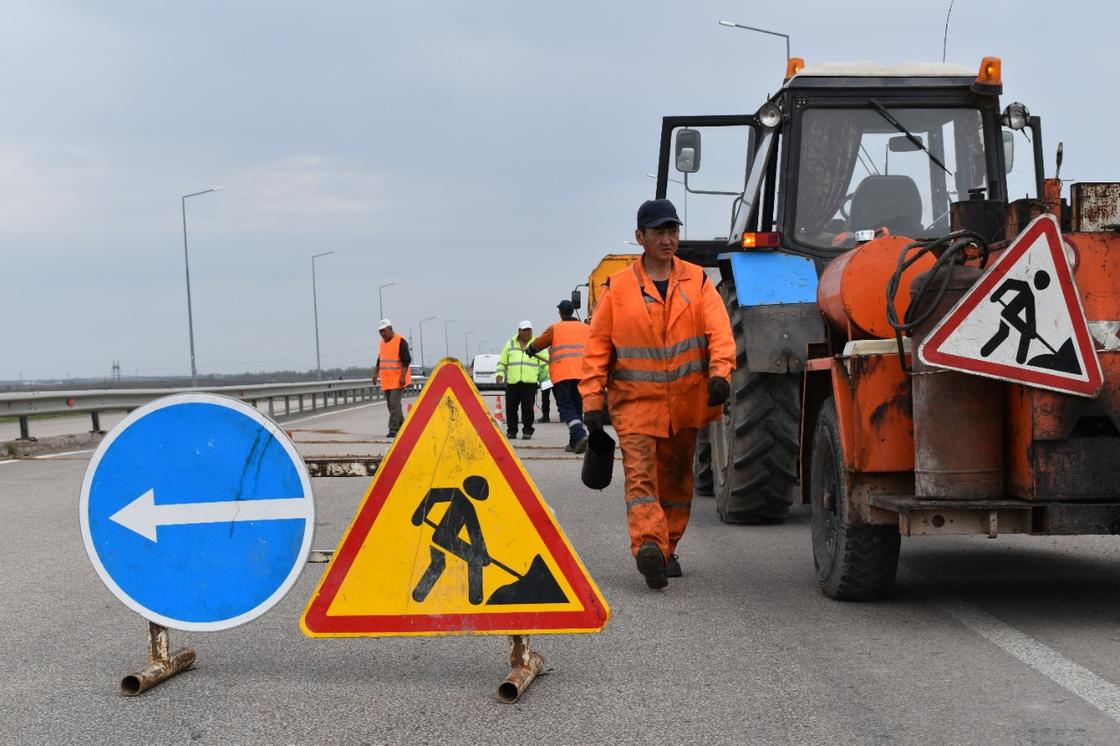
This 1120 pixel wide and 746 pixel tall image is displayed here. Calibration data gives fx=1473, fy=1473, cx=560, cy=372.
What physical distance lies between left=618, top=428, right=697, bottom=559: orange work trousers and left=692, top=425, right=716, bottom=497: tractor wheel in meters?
3.54

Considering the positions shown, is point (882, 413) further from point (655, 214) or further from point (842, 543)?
point (655, 214)

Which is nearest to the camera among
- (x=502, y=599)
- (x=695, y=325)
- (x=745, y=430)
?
(x=502, y=599)

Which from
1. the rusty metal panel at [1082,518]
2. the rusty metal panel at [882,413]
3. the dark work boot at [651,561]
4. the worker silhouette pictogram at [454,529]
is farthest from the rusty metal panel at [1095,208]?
the worker silhouette pictogram at [454,529]

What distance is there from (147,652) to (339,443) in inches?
561

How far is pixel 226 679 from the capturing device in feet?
18.3

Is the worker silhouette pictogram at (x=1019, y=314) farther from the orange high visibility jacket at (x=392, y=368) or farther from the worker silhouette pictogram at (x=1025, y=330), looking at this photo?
the orange high visibility jacket at (x=392, y=368)

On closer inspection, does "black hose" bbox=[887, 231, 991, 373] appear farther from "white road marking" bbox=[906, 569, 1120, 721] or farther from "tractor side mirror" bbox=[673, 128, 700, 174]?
"tractor side mirror" bbox=[673, 128, 700, 174]

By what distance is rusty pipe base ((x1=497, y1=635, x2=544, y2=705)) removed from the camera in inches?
202

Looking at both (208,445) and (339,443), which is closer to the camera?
(208,445)

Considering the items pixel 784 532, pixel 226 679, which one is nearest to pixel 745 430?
pixel 784 532

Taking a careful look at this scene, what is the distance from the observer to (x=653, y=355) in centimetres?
754

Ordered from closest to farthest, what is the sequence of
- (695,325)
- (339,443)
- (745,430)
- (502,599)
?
(502,599) < (695,325) < (745,430) < (339,443)

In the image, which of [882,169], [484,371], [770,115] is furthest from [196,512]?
[484,371]

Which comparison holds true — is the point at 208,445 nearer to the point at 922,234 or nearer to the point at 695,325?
the point at 695,325
